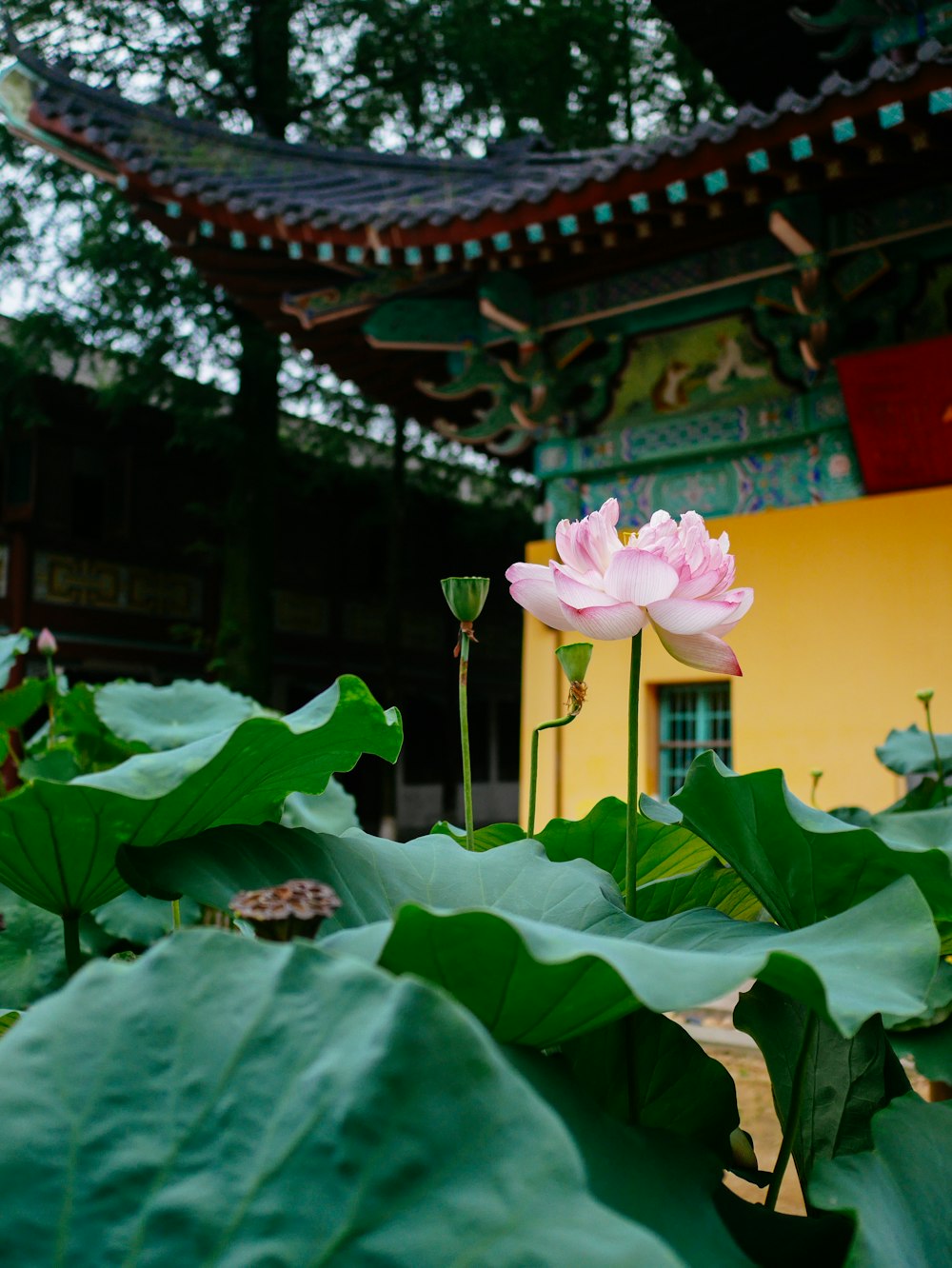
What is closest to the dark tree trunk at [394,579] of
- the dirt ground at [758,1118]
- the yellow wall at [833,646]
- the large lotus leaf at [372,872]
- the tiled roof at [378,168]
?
the tiled roof at [378,168]

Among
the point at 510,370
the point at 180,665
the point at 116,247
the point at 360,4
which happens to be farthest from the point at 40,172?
the point at 510,370

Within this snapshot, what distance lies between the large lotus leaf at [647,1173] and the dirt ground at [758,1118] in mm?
1157

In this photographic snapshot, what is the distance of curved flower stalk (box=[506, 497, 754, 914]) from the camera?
24.7 inches

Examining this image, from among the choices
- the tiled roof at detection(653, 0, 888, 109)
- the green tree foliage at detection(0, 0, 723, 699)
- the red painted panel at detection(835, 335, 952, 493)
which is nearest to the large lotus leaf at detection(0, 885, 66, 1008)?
the red painted panel at detection(835, 335, 952, 493)

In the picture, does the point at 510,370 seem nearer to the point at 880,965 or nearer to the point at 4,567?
the point at 880,965

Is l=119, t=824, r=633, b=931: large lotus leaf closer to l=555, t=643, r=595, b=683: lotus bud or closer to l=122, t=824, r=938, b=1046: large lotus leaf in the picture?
l=122, t=824, r=938, b=1046: large lotus leaf

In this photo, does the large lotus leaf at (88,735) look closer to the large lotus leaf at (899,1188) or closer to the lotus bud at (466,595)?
the lotus bud at (466,595)

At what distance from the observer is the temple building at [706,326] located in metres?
3.49

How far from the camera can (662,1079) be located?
577 mm

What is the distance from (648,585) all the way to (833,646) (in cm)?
339

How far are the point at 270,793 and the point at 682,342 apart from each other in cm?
391

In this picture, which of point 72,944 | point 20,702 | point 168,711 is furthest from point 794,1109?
point 20,702

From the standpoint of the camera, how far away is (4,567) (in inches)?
295

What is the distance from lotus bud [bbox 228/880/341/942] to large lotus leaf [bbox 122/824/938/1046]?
0.07 ft
